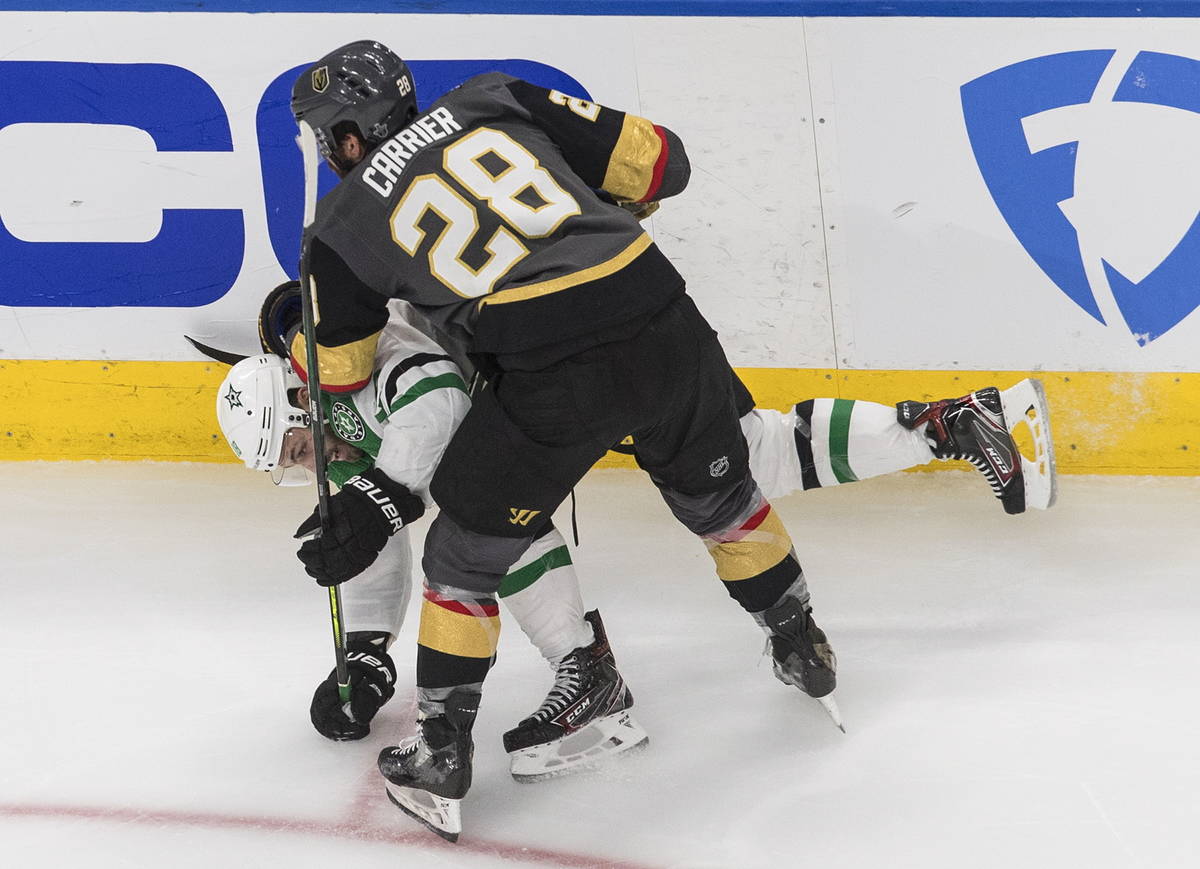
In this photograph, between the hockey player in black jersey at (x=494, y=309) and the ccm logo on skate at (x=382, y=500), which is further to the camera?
the ccm logo on skate at (x=382, y=500)

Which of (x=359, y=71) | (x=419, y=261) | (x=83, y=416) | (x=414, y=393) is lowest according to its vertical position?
(x=83, y=416)

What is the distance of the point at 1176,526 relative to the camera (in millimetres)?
2748

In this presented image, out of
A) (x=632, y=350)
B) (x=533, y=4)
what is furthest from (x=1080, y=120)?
(x=632, y=350)

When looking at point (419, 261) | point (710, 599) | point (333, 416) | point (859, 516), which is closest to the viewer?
point (419, 261)

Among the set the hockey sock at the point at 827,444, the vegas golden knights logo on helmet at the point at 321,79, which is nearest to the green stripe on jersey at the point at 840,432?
the hockey sock at the point at 827,444

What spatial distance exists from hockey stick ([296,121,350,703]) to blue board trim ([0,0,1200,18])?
91 centimetres

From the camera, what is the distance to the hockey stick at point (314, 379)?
1.95m

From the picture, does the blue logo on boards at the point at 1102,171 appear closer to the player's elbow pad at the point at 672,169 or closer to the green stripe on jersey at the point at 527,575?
the player's elbow pad at the point at 672,169

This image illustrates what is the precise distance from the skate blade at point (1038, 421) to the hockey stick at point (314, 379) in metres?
1.23

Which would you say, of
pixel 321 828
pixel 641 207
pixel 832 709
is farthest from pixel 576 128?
pixel 321 828

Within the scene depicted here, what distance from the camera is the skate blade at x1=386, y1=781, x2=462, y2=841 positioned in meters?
1.96

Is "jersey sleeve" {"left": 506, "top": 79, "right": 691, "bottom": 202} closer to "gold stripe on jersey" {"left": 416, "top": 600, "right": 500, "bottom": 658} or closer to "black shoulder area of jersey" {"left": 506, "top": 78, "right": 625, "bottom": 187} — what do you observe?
"black shoulder area of jersey" {"left": 506, "top": 78, "right": 625, "bottom": 187}

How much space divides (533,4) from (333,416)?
3.68 feet

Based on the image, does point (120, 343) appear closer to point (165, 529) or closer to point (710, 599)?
point (165, 529)
